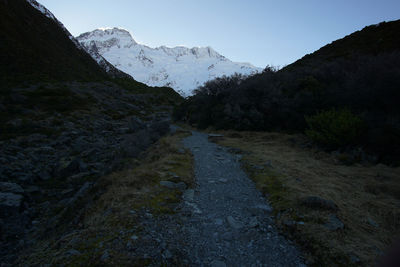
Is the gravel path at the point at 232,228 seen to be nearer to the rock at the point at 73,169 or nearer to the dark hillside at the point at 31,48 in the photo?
the rock at the point at 73,169

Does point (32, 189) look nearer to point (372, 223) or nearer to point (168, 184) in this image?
point (168, 184)

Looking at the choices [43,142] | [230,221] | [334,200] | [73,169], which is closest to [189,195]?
[230,221]

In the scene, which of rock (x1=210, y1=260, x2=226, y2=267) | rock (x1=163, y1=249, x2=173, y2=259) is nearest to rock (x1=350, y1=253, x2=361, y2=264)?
rock (x1=210, y1=260, x2=226, y2=267)

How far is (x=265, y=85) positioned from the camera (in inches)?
856

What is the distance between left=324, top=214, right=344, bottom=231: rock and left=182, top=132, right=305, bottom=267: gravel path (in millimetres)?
1038

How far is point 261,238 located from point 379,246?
2.20 metres

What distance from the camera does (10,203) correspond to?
6207 millimetres

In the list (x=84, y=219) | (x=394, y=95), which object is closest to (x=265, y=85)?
(x=394, y=95)

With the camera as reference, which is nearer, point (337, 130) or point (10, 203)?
point (10, 203)

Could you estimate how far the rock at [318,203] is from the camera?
192 inches

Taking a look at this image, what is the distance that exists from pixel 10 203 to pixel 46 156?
251 inches

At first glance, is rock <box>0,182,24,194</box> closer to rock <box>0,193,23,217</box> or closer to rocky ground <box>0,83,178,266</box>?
rocky ground <box>0,83,178,266</box>

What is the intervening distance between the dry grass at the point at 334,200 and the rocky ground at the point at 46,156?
5492 millimetres

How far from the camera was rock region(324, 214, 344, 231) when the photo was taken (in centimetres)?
413
